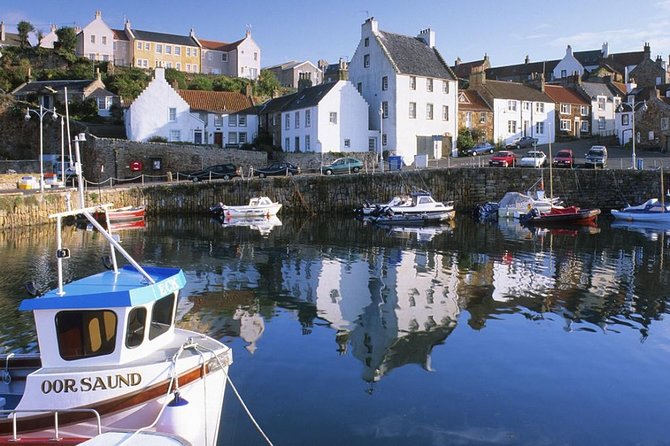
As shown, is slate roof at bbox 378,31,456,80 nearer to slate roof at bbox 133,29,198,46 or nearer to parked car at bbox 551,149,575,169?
parked car at bbox 551,149,575,169

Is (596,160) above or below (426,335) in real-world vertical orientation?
above

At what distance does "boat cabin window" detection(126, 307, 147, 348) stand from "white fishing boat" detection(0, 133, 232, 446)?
2cm

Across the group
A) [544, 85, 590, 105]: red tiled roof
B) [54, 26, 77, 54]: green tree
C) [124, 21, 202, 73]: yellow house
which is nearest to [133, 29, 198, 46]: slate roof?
[124, 21, 202, 73]: yellow house

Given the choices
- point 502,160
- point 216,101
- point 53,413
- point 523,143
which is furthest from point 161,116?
point 53,413

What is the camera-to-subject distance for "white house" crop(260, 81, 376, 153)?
58938 millimetres

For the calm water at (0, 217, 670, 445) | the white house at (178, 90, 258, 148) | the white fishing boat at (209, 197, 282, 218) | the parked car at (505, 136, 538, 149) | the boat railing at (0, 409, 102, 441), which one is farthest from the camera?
the parked car at (505, 136, 538, 149)

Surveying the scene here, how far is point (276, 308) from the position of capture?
19.6 meters

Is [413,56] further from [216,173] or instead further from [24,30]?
[24,30]

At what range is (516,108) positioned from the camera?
72.3 metres

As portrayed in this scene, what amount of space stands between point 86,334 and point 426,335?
8.99 metres

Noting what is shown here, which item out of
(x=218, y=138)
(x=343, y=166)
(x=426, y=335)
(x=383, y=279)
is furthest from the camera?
(x=218, y=138)

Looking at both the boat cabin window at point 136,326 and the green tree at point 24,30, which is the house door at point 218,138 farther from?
the boat cabin window at point 136,326

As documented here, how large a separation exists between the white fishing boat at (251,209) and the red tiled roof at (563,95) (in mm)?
42295

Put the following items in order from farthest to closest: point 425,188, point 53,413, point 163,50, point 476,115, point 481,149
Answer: point 163,50, point 476,115, point 481,149, point 425,188, point 53,413
